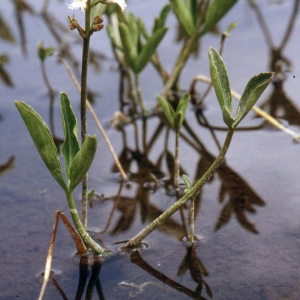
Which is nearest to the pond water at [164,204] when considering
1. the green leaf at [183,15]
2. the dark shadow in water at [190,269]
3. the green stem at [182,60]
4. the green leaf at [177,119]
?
the dark shadow in water at [190,269]

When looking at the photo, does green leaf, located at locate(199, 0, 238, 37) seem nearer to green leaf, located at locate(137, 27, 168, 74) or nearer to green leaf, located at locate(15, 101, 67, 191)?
green leaf, located at locate(137, 27, 168, 74)

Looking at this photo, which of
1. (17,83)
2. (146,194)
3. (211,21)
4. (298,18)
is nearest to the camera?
(146,194)

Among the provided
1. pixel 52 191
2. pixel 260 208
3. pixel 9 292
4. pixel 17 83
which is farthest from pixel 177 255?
pixel 17 83

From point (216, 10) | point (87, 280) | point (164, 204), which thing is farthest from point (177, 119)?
point (216, 10)

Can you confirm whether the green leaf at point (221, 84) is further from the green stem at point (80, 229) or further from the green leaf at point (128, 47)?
the green leaf at point (128, 47)

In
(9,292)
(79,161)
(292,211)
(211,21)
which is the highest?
(211,21)

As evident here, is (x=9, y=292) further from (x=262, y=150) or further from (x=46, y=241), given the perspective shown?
(x=262, y=150)
